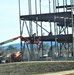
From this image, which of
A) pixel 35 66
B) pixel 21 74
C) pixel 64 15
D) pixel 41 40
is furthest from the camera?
pixel 41 40

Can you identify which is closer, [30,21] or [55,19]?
[55,19]

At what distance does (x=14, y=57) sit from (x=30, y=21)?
938cm

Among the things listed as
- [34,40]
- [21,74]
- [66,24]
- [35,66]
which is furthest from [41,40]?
[21,74]

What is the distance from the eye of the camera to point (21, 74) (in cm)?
3206

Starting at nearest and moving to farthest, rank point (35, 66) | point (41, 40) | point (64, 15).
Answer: point (35, 66), point (64, 15), point (41, 40)

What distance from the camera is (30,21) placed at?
2704 inches

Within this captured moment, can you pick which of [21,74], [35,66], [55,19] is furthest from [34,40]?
[21,74]

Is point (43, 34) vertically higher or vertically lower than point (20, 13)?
lower

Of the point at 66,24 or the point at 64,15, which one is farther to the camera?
the point at 66,24

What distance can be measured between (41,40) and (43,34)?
2.87m

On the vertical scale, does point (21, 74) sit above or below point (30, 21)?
below

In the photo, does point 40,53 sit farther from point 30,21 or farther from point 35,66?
point 35,66

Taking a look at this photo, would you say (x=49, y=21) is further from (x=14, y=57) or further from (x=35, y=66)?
(x=35, y=66)

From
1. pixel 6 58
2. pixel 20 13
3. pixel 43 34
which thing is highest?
pixel 20 13
